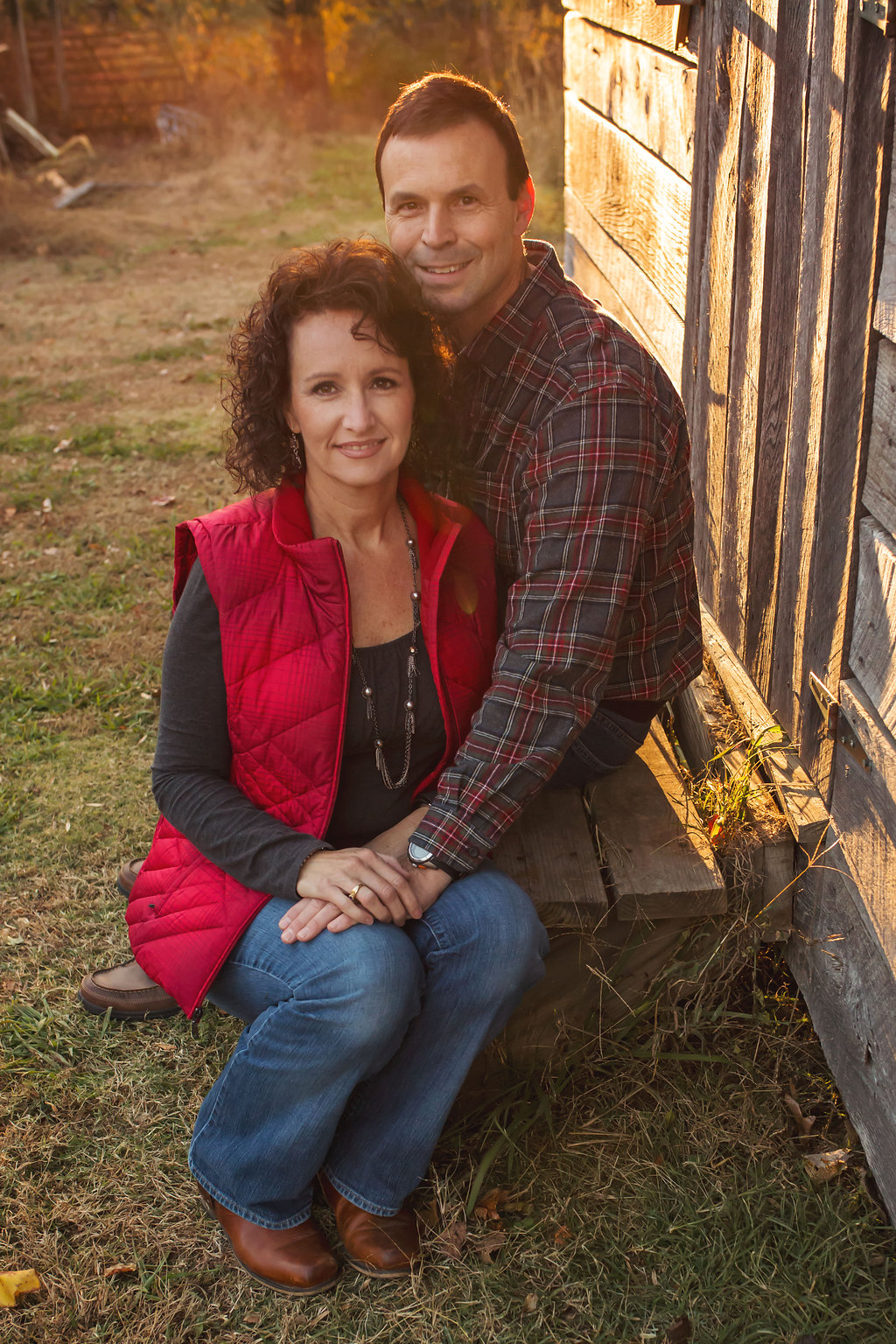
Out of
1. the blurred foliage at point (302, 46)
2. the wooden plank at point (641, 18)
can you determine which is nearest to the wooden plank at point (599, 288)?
the wooden plank at point (641, 18)

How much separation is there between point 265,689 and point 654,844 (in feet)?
3.03

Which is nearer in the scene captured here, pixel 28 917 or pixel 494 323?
pixel 494 323

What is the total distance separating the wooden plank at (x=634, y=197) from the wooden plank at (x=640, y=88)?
0.19 feet

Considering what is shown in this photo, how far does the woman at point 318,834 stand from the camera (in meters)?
2.08

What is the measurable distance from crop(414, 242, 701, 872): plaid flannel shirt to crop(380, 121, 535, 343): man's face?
0.11 meters

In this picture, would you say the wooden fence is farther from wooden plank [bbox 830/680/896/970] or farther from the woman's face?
wooden plank [bbox 830/680/896/970]

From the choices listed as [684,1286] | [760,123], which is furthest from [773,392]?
[684,1286]

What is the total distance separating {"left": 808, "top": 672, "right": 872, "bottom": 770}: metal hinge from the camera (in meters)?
2.16

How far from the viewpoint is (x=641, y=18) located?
3.67 m

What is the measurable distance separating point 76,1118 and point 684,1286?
1.32 meters

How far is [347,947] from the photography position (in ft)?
6.70

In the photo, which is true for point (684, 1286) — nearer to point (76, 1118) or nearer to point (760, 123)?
point (76, 1118)

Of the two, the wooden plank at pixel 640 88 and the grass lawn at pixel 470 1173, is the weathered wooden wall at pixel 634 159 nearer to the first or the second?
the wooden plank at pixel 640 88

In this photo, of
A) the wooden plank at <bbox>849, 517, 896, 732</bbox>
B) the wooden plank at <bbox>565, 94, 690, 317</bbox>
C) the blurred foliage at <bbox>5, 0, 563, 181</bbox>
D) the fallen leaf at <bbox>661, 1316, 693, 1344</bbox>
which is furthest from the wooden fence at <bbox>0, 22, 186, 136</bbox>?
the fallen leaf at <bbox>661, 1316, 693, 1344</bbox>
